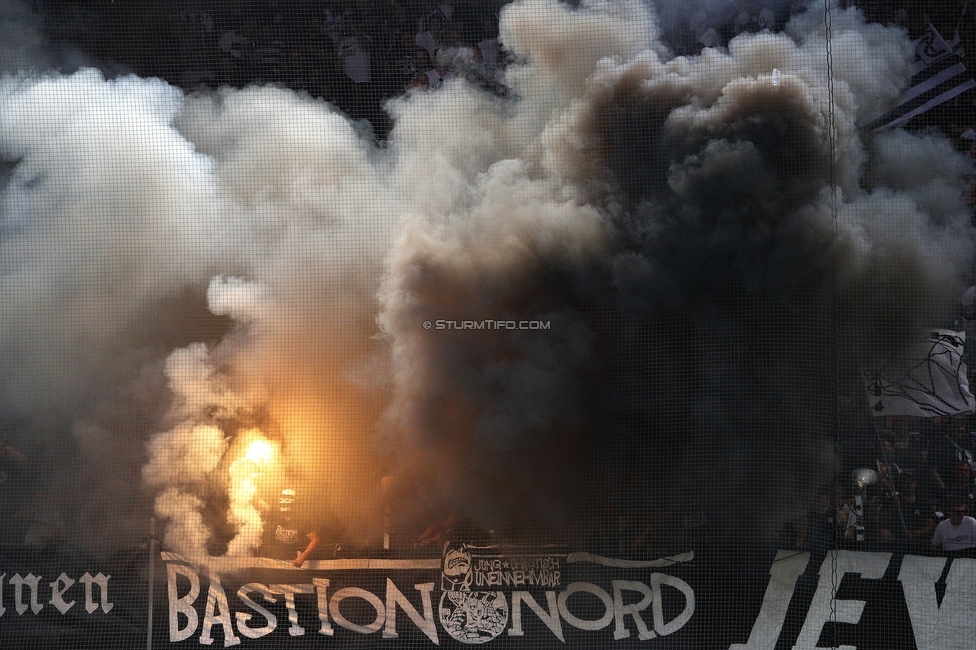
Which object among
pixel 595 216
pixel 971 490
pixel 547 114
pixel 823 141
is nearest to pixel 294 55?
pixel 547 114

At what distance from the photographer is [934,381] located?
5.66 meters

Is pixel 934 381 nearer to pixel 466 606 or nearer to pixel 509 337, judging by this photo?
pixel 509 337

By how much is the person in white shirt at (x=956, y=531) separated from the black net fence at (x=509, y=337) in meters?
0.03

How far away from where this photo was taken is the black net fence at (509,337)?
562cm

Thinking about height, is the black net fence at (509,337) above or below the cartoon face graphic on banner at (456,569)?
above

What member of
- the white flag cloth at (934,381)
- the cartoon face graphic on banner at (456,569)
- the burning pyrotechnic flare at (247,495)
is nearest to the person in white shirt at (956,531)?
the white flag cloth at (934,381)

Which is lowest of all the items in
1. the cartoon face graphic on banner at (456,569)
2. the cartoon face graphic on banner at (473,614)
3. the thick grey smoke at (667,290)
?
the cartoon face graphic on banner at (473,614)

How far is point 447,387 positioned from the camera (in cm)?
563

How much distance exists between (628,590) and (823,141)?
2809 millimetres

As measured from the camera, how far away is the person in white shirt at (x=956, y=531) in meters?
5.62

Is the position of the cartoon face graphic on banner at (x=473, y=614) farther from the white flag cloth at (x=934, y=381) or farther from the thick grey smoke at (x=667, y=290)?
the white flag cloth at (x=934, y=381)

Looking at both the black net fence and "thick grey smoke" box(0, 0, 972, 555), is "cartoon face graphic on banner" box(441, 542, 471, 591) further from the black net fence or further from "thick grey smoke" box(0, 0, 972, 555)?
"thick grey smoke" box(0, 0, 972, 555)

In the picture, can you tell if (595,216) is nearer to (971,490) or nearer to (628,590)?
(628,590)

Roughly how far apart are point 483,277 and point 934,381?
2.68 meters
